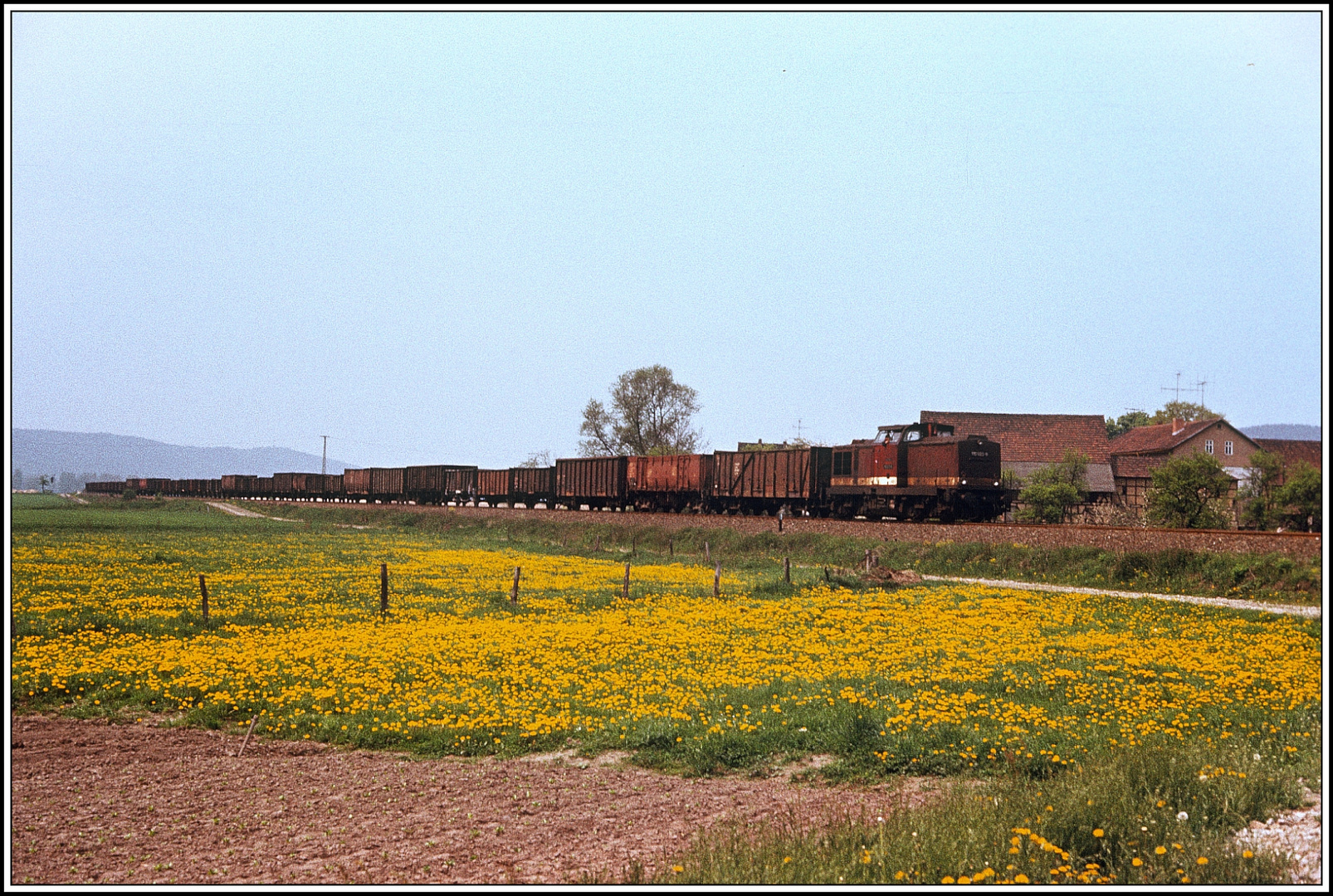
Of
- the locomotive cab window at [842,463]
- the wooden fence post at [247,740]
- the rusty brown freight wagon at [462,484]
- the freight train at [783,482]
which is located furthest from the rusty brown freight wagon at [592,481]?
the wooden fence post at [247,740]

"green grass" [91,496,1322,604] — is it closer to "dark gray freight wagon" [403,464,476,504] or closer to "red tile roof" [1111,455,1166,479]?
"dark gray freight wagon" [403,464,476,504]

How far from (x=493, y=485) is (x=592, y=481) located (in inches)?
738

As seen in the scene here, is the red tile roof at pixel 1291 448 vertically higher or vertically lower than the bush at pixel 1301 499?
higher

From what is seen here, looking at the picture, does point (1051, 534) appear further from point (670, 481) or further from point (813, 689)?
point (670, 481)

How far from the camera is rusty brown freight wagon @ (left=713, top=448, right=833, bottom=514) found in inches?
1836

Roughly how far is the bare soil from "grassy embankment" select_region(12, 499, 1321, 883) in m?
0.67

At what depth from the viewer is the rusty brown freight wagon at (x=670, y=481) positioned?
180ft

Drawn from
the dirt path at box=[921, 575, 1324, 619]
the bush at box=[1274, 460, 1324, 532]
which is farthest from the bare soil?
the bush at box=[1274, 460, 1324, 532]

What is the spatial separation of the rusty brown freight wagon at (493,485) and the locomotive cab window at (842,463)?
38.1 metres

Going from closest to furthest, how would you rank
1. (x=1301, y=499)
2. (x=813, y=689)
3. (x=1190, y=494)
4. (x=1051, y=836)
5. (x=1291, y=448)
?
(x=1051, y=836) < (x=813, y=689) < (x=1190, y=494) < (x=1301, y=499) < (x=1291, y=448)

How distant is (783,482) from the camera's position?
159 feet

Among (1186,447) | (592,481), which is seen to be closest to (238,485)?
(592,481)

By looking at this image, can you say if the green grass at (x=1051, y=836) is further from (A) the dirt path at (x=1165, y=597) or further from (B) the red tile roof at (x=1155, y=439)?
(B) the red tile roof at (x=1155, y=439)

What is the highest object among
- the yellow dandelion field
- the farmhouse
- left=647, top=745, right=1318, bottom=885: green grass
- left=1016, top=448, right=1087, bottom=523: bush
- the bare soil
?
the farmhouse
